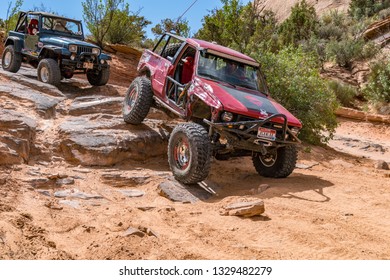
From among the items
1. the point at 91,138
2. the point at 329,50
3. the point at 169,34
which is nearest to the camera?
the point at 91,138

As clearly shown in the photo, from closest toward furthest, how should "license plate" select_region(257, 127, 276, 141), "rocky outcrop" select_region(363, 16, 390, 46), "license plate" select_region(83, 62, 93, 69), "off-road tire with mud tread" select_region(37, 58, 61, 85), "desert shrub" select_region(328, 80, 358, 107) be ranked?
1. "license plate" select_region(257, 127, 276, 141)
2. "off-road tire with mud tread" select_region(37, 58, 61, 85)
3. "license plate" select_region(83, 62, 93, 69)
4. "desert shrub" select_region(328, 80, 358, 107)
5. "rocky outcrop" select_region(363, 16, 390, 46)

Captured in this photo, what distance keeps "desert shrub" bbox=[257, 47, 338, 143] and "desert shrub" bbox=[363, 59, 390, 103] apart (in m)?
6.98

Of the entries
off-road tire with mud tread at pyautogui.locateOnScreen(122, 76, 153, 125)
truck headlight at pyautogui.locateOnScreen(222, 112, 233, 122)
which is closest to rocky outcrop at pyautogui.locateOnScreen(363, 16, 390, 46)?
off-road tire with mud tread at pyautogui.locateOnScreen(122, 76, 153, 125)

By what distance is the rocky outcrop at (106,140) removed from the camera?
22.8 ft

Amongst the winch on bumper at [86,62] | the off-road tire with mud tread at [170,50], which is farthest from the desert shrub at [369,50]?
the off-road tire with mud tread at [170,50]

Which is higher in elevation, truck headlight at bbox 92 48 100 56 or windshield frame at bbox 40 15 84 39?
windshield frame at bbox 40 15 84 39

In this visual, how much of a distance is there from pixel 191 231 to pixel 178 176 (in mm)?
1927

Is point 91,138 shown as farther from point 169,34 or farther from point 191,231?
point 191,231

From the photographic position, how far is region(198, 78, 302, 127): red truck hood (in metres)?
6.07

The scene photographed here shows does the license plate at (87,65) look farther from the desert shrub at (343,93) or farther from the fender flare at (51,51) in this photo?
the desert shrub at (343,93)

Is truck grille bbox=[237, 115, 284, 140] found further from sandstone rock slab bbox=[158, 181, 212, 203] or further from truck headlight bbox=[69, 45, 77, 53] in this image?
truck headlight bbox=[69, 45, 77, 53]

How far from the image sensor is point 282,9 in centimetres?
5500

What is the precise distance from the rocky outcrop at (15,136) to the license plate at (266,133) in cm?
339

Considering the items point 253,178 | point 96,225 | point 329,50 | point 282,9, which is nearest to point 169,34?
point 253,178
